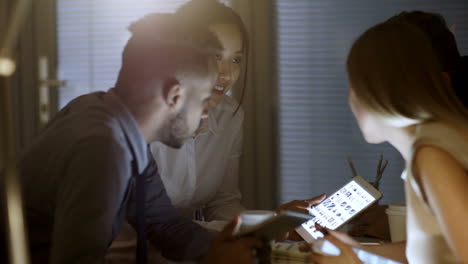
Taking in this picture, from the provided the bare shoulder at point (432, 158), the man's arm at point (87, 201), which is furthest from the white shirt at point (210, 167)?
the bare shoulder at point (432, 158)

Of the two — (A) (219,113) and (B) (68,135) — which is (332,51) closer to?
(A) (219,113)

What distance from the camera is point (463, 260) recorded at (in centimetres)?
70

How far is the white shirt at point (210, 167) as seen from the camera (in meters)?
Result: 1.56

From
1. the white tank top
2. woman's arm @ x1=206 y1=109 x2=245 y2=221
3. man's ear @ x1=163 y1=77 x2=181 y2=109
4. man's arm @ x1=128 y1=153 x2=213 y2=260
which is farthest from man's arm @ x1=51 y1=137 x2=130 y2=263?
woman's arm @ x1=206 y1=109 x2=245 y2=221

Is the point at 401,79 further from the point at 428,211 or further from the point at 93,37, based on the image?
the point at 93,37

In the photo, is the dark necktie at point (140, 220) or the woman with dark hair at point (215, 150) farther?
the woman with dark hair at point (215, 150)

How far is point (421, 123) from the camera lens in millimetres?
809

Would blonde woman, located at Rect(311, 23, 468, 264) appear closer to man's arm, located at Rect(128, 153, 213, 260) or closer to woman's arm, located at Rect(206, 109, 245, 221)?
man's arm, located at Rect(128, 153, 213, 260)

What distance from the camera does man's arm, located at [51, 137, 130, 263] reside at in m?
0.77

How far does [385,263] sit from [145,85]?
56 cm

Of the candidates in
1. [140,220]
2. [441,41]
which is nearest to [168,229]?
[140,220]

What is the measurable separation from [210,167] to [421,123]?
0.91 m

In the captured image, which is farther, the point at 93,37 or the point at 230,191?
the point at 93,37

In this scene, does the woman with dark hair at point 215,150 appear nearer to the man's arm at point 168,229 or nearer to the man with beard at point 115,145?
the man's arm at point 168,229
